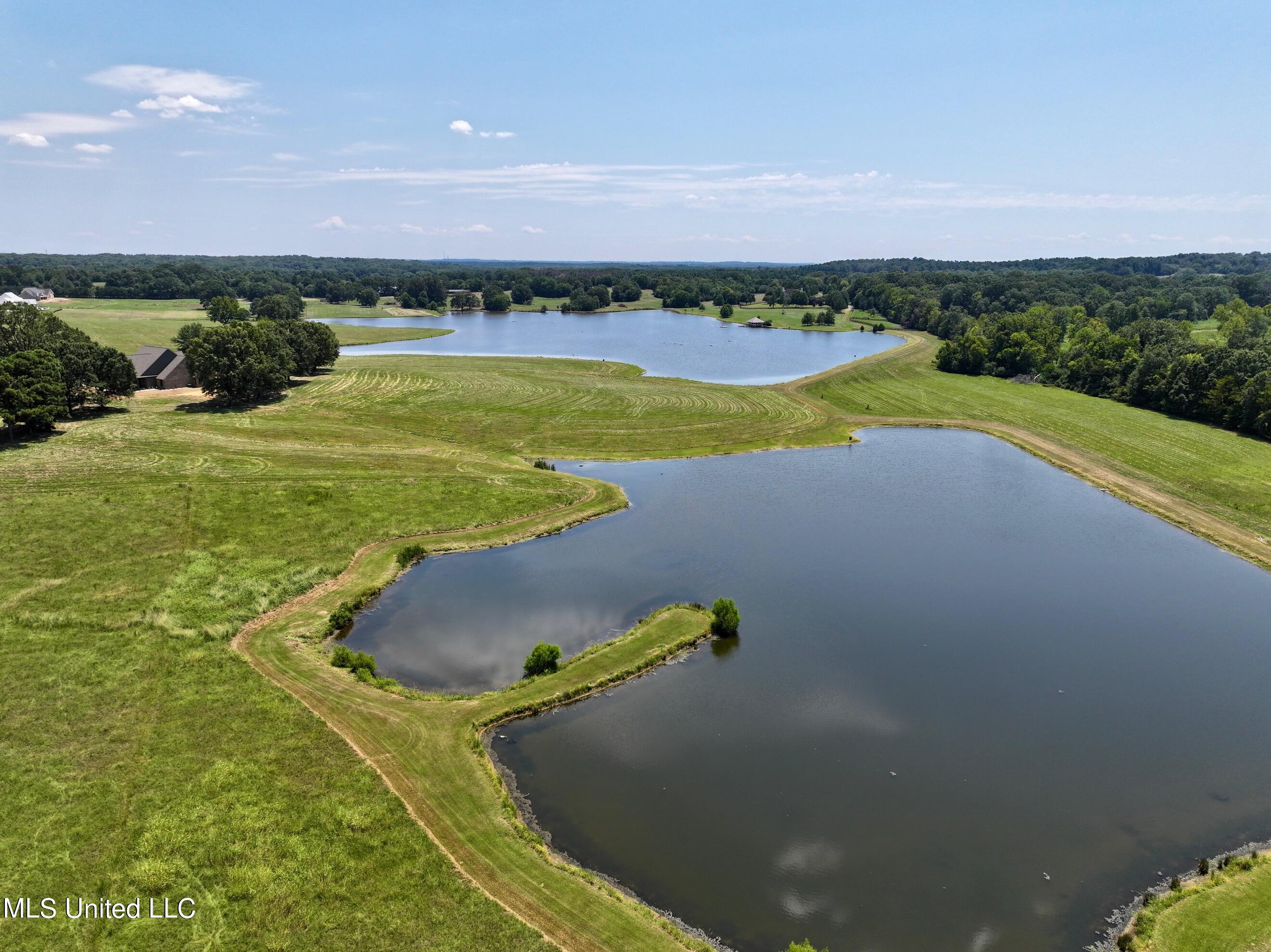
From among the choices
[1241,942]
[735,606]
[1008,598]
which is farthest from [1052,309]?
[1241,942]

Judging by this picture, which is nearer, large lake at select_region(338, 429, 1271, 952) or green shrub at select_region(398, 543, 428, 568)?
large lake at select_region(338, 429, 1271, 952)

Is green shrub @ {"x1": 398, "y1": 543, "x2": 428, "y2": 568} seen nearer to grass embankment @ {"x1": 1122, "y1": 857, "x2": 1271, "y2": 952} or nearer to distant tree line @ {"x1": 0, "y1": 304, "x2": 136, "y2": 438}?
grass embankment @ {"x1": 1122, "y1": 857, "x2": 1271, "y2": 952}

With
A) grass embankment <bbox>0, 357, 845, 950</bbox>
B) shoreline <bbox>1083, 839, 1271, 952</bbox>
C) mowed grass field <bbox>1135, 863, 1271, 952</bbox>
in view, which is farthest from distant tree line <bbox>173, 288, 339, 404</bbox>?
mowed grass field <bbox>1135, 863, 1271, 952</bbox>

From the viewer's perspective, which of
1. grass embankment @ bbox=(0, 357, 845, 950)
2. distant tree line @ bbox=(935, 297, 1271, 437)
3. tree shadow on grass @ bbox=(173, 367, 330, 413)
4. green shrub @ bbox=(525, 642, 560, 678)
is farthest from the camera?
tree shadow on grass @ bbox=(173, 367, 330, 413)

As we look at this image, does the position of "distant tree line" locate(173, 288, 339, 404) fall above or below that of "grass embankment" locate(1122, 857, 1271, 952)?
above

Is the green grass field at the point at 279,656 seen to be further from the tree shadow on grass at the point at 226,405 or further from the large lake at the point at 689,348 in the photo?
the large lake at the point at 689,348

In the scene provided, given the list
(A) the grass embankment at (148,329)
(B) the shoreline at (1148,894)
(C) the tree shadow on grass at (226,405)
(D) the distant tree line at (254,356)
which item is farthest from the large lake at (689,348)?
(B) the shoreline at (1148,894)
